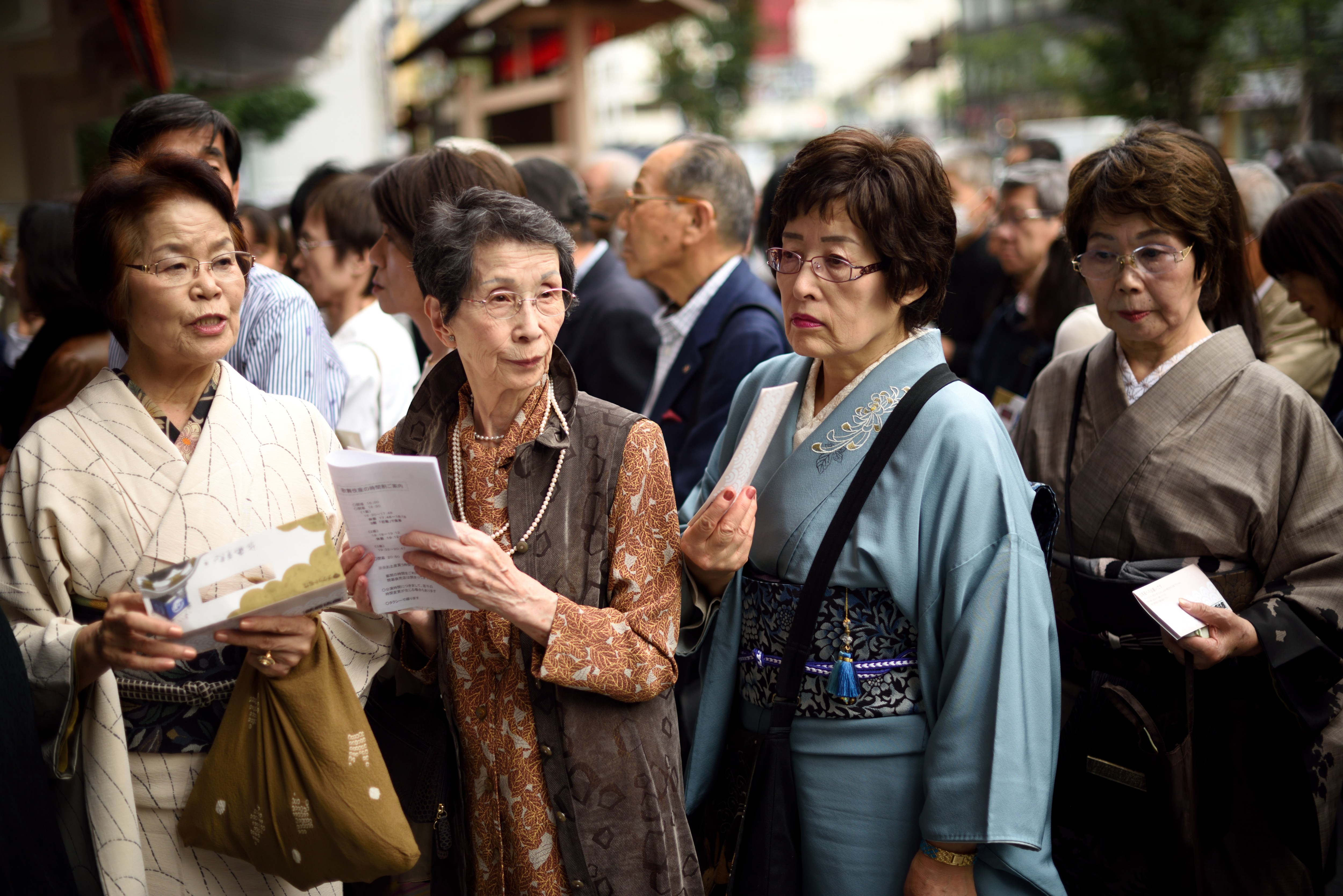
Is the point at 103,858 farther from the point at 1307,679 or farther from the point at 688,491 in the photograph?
the point at 1307,679

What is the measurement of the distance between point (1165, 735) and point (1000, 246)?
3.13 metres

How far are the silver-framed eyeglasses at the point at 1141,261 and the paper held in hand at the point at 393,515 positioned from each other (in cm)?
173

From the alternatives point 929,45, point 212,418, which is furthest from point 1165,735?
point 929,45

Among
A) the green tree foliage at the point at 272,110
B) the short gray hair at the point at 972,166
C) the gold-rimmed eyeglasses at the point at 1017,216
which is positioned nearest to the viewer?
the gold-rimmed eyeglasses at the point at 1017,216

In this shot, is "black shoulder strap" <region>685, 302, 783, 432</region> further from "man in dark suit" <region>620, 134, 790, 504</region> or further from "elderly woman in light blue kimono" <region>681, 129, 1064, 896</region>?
"elderly woman in light blue kimono" <region>681, 129, 1064, 896</region>

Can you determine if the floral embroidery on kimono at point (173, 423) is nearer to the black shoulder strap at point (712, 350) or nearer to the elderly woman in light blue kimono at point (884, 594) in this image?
the elderly woman in light blue kimono at point (884, 594)

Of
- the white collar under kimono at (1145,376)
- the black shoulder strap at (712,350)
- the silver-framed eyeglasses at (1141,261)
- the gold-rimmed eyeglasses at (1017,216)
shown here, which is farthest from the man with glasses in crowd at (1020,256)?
the silver-framed eyeglasses at (1141,261)

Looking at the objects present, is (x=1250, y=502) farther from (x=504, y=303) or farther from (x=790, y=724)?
(x=504, y=303)

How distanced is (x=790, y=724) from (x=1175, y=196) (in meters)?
1.52

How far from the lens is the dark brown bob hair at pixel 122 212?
81.0 inches

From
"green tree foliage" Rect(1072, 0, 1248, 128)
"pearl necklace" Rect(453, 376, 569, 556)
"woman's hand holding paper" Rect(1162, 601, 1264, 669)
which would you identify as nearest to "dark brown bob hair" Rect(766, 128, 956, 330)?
"pearl necklace" Rect(453, 376, 569, 556)

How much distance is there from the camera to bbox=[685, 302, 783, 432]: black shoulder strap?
3.54m

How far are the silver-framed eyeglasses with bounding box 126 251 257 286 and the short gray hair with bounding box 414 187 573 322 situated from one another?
1.24 feet

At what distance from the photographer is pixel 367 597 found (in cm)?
197
